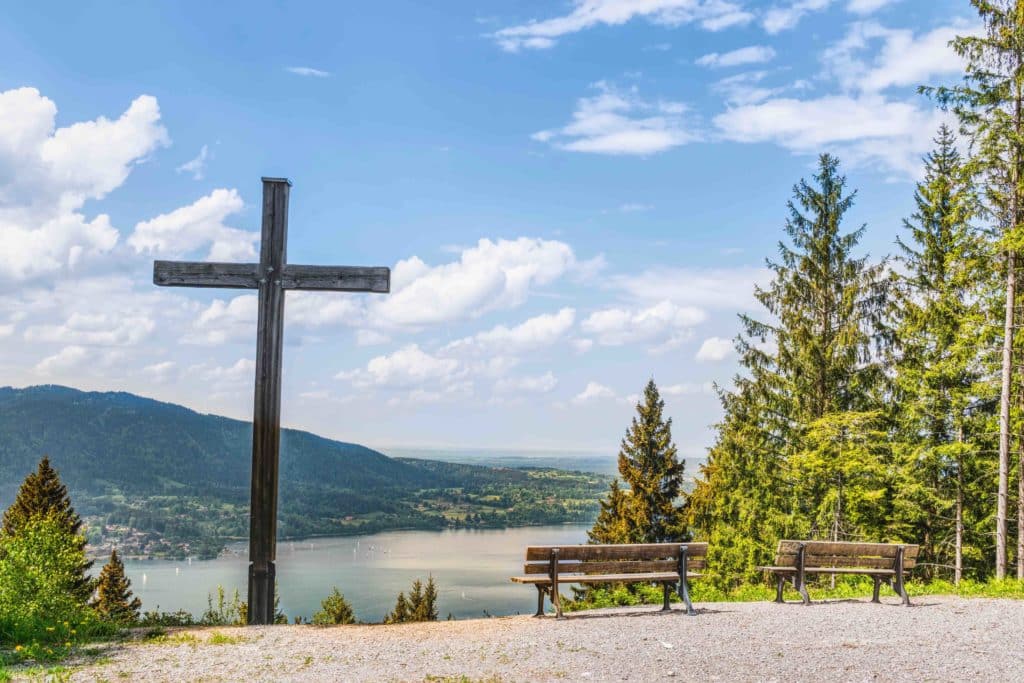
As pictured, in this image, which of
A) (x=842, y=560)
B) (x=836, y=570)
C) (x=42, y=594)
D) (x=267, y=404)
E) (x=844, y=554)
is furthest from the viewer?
(x=842, y=560)

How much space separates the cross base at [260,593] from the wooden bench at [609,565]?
252cm

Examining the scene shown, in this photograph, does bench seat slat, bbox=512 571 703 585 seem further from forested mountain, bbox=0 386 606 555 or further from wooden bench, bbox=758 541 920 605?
forested mountain, bbox=0 386 606 555

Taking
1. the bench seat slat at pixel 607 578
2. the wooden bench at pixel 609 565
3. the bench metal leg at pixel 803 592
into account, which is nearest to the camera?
the bench seat slat at pixel 607 578

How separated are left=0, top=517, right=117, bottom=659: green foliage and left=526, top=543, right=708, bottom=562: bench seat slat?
14.3 ft

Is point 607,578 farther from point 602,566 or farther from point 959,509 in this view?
point 959,509

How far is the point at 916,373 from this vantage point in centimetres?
2053

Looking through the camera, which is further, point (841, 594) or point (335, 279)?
point (841, 594)

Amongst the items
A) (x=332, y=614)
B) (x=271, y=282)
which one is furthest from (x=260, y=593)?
(x=332, y=614)

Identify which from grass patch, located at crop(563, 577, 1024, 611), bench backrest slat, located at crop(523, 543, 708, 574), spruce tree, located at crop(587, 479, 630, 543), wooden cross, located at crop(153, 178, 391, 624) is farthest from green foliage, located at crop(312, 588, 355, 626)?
spruce tree, located at crop(587, 479, 630, 543)

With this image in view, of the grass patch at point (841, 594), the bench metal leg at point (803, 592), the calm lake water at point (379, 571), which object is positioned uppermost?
the bench metal leg at point (803, 592)

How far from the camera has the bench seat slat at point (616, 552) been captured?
31.5 feet

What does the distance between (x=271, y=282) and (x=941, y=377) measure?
654 inches

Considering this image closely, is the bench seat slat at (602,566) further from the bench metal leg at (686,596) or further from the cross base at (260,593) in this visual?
the cross base at (260,593)

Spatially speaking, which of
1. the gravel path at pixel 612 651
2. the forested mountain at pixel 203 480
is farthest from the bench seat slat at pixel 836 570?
the forested mountain at pixel 203 480
